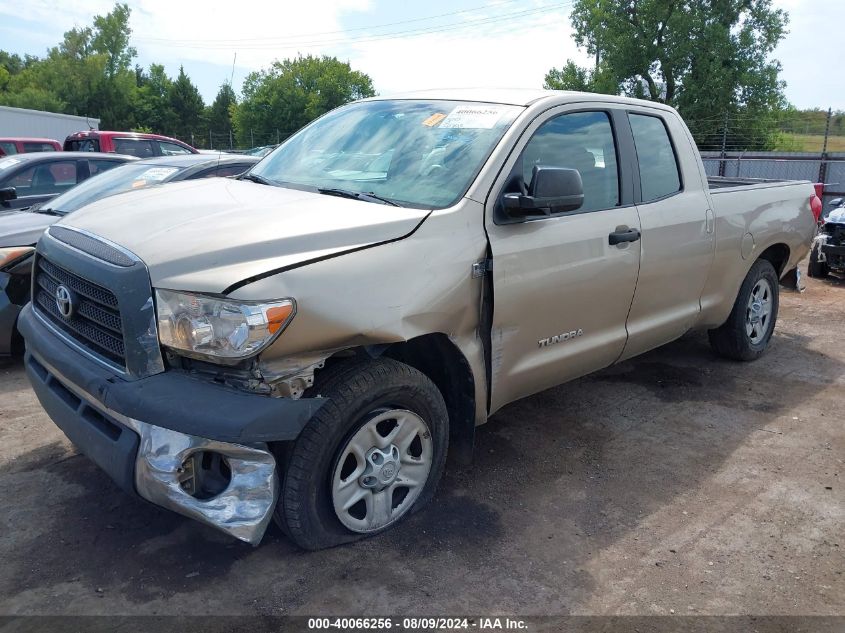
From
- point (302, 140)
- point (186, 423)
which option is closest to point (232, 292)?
point (186, 423)

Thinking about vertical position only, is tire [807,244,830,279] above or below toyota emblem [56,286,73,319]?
below

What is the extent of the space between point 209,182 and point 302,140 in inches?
27.3

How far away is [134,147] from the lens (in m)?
14.7

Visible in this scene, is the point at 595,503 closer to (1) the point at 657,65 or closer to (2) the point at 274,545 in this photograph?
(2) the point at 274,545

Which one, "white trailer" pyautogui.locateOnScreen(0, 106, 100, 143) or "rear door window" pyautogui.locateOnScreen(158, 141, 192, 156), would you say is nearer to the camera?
"rear door window" pyautogui.locateOnScreen(158, 141, 192, 156)

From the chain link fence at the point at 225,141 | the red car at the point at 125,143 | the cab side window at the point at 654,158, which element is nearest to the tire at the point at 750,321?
the cab side window at the point at 654,158

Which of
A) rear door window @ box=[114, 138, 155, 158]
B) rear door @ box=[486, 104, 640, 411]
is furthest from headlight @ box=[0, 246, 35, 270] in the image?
rear door window @ box=[114, 138, 155, 158]

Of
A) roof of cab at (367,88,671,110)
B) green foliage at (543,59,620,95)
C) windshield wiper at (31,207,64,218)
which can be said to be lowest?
windshield wiper at (31,207,64,218)

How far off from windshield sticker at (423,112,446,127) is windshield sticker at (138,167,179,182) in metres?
3.39

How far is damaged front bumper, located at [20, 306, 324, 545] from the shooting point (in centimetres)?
253

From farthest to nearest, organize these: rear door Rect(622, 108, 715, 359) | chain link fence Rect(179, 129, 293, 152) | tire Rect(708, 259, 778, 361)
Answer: chain link fence Rect(179, 129, 293, 152) → tire Rect(708, 259, 778, 361) → rear door Rect(622, 108, 715, 359)

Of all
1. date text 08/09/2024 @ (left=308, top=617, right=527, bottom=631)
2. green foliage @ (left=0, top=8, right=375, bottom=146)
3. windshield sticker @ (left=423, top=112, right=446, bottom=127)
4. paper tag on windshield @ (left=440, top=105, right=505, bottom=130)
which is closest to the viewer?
date text 08/09/2024 @ (left=308, top=617, right=527, bottom=631)

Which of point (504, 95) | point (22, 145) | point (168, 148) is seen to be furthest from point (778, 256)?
point (22, 145)

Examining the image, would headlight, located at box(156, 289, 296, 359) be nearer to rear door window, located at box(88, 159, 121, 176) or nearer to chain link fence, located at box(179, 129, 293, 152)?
rear door window, located at box(88, 159, 121, 176)
